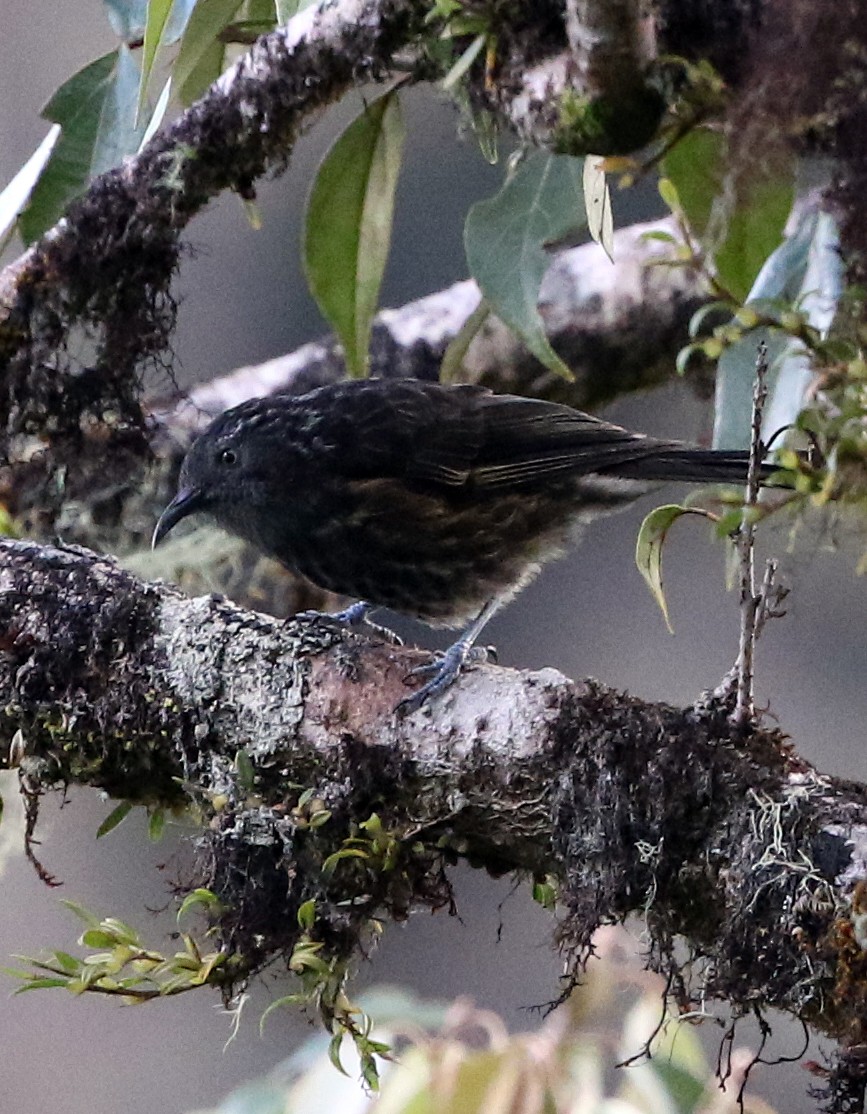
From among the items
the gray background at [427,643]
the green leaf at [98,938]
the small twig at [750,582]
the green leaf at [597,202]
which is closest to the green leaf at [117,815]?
the green leaf at [98,938]

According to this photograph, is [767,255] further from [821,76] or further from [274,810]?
[274,810]

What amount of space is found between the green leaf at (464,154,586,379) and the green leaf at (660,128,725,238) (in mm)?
197

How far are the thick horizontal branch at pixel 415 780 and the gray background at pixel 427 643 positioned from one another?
1842 millimetres

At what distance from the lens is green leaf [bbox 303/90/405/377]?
2.13 meters

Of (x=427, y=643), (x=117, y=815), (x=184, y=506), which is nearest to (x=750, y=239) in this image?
(x=117, y=815)

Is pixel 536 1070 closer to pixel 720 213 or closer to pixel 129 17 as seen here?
pixel 720 213

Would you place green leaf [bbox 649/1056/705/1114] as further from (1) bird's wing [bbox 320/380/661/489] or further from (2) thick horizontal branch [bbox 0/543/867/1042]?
(1) bird's wing [bbox 320/380/661/489]

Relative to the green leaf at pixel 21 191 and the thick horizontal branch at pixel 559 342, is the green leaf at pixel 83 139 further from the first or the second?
the thick horizontal branch at pixel 559 342

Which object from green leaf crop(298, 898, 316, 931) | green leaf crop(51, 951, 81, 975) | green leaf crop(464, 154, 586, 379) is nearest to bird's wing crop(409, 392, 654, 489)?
green leaf crop(464, 154, 586, 379)

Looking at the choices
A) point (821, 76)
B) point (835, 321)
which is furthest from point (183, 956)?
point (821, 76)

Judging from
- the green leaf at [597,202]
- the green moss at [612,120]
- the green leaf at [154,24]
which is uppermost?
the green leaf at [154,24]

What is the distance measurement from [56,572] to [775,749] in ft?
3.37

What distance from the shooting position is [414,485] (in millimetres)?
2523

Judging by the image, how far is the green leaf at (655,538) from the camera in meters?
1.47
